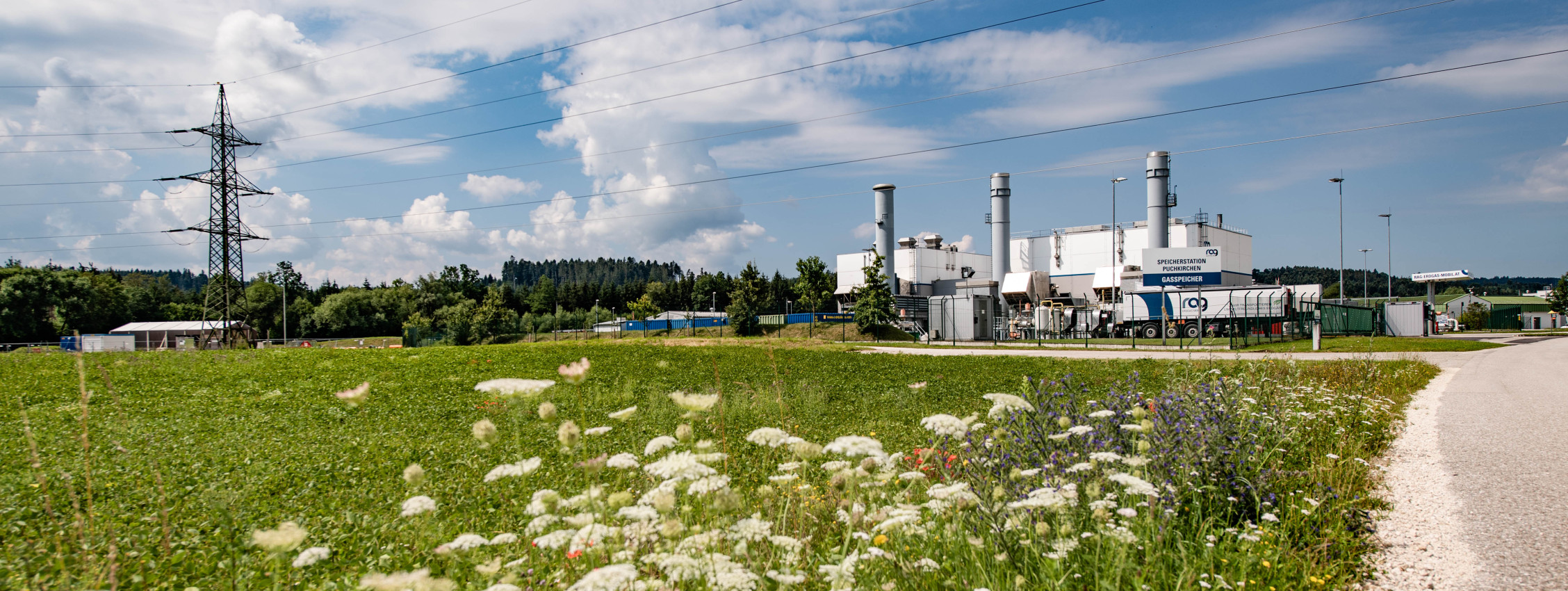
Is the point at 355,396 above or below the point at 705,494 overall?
above

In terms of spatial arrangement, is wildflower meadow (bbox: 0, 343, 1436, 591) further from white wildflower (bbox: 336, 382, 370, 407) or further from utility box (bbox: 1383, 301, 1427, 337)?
utility box (bbox: 1383, 301, 1427, 337)

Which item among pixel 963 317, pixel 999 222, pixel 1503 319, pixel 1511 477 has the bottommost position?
pixel 1503 319

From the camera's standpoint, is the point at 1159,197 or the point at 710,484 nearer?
the point at 710,484

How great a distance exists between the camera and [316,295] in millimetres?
113875

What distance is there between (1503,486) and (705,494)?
237 inches

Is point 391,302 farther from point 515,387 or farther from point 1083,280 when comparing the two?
point 515,387

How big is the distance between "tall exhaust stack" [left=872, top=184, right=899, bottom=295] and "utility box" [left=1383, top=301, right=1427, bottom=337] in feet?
105

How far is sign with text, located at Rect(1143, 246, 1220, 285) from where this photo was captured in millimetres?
41906

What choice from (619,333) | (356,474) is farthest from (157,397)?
(619,333)

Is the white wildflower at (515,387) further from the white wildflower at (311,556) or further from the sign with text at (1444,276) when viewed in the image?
the sign with text at (1444,276)

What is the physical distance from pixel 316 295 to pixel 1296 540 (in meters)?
135

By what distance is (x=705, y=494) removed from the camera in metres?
2.44

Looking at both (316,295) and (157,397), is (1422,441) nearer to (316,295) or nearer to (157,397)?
(157,397)

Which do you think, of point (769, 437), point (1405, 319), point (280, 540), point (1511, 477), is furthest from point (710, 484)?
point (1405, 319)
